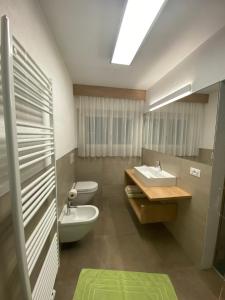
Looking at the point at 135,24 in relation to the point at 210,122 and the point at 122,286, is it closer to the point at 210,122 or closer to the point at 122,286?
the point at 210,122

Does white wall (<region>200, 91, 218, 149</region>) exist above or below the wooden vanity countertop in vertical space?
above

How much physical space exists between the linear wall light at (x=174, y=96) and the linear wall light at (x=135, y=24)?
725 millimetres

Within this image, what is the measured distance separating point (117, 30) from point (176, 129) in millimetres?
1388

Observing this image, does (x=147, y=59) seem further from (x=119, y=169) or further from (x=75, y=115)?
(x=119, y=169)

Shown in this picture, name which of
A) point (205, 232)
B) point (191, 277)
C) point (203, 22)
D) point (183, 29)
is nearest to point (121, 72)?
point (183, 29)

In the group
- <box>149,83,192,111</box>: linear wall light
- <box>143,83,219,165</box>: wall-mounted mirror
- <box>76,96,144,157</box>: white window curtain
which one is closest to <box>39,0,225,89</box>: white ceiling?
<box>149,83,192,111</box>: linear wall light

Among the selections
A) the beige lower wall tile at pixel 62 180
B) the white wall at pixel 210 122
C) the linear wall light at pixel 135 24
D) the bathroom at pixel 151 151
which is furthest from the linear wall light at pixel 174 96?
the beige lower wall tile at pixel 62 180

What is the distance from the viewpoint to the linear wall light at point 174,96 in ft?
5.44

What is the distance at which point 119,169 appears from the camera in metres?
3.00

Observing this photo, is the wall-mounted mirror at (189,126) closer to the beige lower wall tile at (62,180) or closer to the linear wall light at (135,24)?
the linear wall light at (135,24)

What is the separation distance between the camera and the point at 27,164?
29.2 inches

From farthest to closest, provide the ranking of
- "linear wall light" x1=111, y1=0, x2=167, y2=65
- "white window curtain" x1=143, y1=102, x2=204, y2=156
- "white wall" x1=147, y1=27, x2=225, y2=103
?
1. "white window curtain" x1=143, y1=102, x2=204, y2=156
2. "white wall" x1=147, y1=27, x2=225, y2=103
3. "linear wall light" x1=111, y1=0, x2=167, y2=65

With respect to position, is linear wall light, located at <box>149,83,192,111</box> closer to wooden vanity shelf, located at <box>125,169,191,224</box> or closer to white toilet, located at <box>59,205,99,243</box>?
wooden vanity shelf, located at <box>125,169,191,224</box>

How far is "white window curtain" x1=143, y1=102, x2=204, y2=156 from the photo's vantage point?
165 cm
